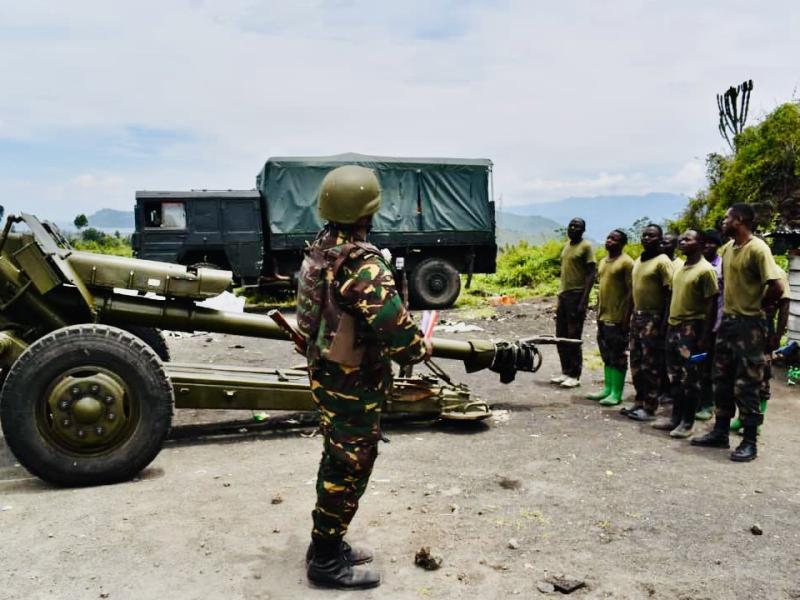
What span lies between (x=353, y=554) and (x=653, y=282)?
12.4 ft

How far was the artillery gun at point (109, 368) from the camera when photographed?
4.10m

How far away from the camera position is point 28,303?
4.68 metres

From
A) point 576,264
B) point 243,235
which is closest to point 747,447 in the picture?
point 576,264

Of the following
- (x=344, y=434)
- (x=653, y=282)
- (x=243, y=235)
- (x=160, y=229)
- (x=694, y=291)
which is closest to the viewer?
(x=344, y=434)

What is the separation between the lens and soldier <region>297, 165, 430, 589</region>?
2873mm

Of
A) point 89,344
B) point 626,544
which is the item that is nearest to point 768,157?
point 626,544

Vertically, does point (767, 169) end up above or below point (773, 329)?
above

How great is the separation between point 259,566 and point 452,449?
2.11 m

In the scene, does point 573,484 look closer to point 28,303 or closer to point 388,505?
point 388,505

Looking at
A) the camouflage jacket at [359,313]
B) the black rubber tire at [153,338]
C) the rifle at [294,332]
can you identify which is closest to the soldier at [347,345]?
the camouflage jacket at [359,313]

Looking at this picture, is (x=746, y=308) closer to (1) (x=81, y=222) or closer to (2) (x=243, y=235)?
(2) (x=243, y=235)

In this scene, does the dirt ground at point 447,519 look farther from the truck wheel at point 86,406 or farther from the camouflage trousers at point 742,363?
the camouflage trousers at point 742,363

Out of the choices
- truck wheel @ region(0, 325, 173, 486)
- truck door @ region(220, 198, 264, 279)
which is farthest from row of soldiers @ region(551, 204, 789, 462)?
truck door @ region(220, 198, 264, 279)

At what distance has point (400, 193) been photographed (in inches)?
585
